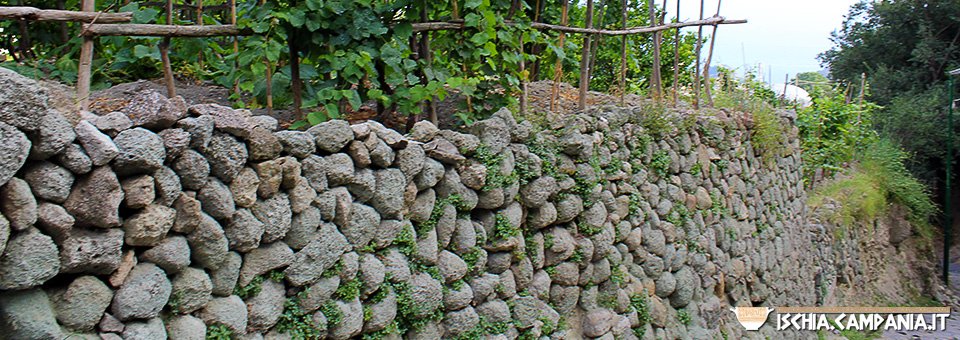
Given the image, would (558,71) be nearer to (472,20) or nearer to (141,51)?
(472,20)

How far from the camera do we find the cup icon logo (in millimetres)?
6621

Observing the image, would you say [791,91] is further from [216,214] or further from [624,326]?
[216,214]

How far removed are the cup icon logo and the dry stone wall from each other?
104 centimetres

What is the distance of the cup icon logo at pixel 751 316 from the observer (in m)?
6.62

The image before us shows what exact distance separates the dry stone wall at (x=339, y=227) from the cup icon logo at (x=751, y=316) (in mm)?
1041

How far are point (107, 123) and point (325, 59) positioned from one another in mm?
1314

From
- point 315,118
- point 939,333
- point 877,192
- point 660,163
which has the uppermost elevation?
point 315,118

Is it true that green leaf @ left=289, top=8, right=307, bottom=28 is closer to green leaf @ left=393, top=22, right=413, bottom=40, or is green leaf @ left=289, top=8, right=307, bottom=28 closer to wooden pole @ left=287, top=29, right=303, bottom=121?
wooden pole @ left=287, top=29, right=303, bottom=121

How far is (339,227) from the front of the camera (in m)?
2.74

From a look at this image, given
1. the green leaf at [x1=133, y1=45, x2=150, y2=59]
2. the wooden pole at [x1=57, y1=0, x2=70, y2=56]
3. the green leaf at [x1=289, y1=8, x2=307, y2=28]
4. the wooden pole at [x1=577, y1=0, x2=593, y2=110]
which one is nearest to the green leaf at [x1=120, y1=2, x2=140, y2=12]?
the green leaf at [x1=133, y1=45, x2=150, y2=59]

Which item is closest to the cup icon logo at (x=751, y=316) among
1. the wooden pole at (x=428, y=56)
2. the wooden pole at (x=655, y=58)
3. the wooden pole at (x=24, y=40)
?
the wooden pole at (x=655, y=58)

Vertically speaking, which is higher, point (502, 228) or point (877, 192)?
point (502, 228)

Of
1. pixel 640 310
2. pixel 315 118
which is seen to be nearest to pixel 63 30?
pixel 315 118

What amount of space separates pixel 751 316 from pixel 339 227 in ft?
18.3
